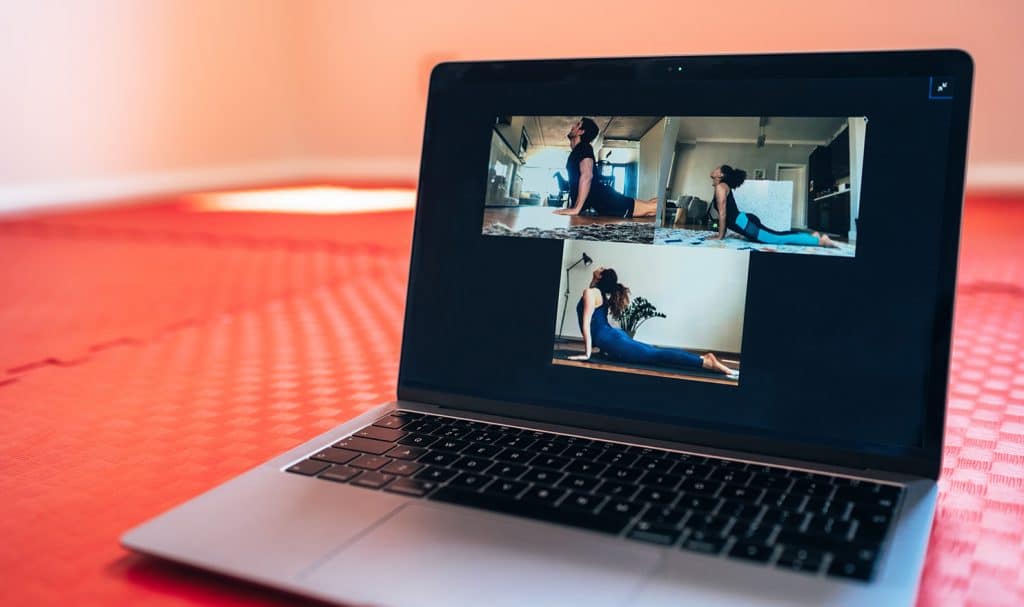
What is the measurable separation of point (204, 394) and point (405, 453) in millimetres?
281

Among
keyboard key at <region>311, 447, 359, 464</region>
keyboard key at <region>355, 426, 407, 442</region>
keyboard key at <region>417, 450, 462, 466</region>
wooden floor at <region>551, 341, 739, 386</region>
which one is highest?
wooden floor at <region>551, 341, 739, 386</region>

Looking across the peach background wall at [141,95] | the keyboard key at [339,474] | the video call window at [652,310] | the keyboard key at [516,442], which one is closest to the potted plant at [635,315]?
the video call window at [652,310]

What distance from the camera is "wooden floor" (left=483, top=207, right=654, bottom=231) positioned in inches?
24.9

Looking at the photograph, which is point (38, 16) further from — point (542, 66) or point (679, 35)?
point (542, 66)

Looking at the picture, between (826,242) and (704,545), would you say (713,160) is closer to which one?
(826,242)

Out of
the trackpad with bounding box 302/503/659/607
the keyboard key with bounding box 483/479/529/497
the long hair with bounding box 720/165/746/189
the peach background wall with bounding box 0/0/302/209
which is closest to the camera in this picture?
the trackpad with bounding box 302/503/659/607

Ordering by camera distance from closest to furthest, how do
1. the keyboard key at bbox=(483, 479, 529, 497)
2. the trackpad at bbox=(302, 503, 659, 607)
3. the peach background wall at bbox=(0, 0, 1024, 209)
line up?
the trackpad at bbox=(302, 503, 659, 607) < the keyboard key at bbox=(483, 479, 529, 497) < the peach background wall at bbox=(0, 0, 1024, 209)

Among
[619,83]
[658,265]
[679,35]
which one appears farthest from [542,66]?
[679,35]

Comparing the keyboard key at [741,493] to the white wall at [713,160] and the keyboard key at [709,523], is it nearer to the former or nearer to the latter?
the keyboard key at [709,523]

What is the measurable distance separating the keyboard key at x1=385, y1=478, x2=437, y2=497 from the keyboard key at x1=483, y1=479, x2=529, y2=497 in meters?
0.03

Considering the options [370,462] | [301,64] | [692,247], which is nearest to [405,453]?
[370,462]

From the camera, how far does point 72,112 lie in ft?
11.7

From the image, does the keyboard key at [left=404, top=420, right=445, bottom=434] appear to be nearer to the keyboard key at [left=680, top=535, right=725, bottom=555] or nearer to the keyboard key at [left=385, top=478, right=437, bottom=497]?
the keyboard key at [left=385, top=478, right=437, bottom=497]

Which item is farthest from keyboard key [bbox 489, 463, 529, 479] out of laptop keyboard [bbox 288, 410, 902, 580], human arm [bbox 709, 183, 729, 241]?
human arm [bbox 709, 183, 729, 241]
